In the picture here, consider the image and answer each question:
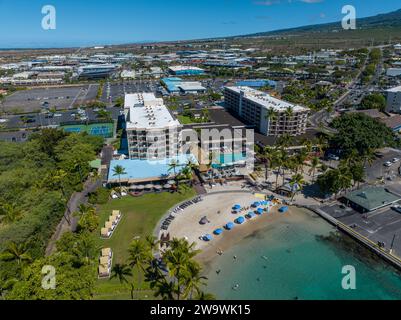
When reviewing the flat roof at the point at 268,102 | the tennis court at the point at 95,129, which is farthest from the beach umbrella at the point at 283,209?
the tennis court at the point at 95,129

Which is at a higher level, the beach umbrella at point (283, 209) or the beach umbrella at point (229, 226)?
the beach umbrella at point (283, 209)

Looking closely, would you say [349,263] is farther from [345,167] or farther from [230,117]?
[230,117]

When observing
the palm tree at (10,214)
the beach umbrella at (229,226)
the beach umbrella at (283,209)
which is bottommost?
the beach umbrella at (229,226)

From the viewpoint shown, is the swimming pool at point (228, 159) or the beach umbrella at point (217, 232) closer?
the beach umbrella at point (217, 232)

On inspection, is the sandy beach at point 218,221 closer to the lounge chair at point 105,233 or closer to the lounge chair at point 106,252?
the lounge chair at point 106,252

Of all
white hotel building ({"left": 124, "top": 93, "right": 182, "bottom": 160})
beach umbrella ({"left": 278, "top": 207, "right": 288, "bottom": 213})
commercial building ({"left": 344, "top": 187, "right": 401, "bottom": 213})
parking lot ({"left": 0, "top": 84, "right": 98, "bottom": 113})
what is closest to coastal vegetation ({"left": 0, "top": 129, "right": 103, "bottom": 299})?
white hotel building ({"left": 124, "top": 93, "right": 182, "bottom": 160})
